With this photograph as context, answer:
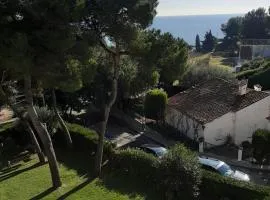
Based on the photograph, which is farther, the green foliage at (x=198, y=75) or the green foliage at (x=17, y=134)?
the green foliage at (x=198, y=75)

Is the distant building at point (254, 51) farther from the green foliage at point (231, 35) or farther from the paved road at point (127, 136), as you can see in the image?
the paved road at point (127, 136)

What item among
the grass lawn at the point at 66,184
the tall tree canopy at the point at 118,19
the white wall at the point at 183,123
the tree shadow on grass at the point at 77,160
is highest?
the tall tree canopy at the point at 118,19

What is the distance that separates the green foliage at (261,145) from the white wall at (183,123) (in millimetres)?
5576

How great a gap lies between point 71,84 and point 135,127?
A: 681 inches

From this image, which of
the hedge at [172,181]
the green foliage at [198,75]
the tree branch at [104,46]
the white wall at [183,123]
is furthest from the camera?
the green foliage at [198,75]

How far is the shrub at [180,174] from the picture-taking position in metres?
18.0

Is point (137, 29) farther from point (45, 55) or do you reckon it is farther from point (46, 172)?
point (46, 172)

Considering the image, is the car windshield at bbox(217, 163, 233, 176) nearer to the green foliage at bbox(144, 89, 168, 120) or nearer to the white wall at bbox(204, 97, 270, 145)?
the white wall at bbox(204, 97, 270, 145)

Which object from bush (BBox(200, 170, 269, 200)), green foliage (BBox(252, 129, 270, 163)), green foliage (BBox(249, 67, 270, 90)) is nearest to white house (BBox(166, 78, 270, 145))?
green foliage (BBox(252, 129, 270, 163))

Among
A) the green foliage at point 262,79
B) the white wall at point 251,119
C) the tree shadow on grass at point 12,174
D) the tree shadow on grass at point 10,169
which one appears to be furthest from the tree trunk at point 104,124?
the green foliage at point 262,79

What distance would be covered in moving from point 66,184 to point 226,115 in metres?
13.4

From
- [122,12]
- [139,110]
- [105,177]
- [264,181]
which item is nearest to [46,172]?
[105,177]

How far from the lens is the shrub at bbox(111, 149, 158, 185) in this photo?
19.8 metres

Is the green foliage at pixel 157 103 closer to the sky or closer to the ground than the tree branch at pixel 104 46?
closer to the ground
